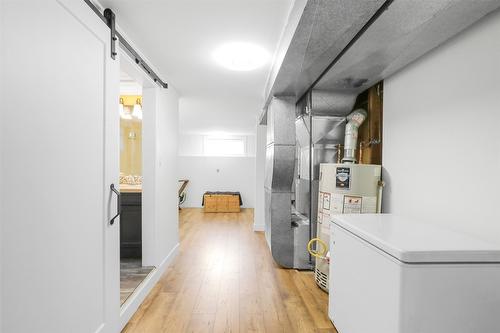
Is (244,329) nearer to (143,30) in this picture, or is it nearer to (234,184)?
(143,30)

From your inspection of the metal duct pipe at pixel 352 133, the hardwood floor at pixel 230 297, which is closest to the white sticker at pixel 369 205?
the metal duct pipe at pixel 352 133

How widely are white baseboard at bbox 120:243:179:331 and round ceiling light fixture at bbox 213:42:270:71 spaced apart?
2.18 m

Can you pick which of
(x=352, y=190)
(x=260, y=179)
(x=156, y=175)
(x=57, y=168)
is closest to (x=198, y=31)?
(x=57, y=168)

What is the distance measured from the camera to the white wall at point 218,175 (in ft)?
26.3

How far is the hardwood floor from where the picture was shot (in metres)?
2.01

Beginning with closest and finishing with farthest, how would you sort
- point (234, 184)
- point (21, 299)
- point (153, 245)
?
point (21, 299), point (153, 245), point (234, 184)

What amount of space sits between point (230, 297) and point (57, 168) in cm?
184

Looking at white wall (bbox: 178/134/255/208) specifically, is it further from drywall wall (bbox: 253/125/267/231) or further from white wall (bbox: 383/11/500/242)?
white wall (bbox: 383/11/500/242)

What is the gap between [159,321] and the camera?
2.04 m

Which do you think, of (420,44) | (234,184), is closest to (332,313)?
(420,44)

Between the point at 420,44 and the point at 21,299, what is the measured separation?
2514mm

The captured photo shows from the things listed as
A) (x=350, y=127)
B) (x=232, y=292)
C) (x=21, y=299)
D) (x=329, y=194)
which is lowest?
(x=232, y=292)

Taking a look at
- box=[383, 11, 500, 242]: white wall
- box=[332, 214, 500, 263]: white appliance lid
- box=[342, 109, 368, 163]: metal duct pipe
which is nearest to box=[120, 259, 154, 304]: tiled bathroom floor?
box=[332, 214, 500, 263]: white appliance lid

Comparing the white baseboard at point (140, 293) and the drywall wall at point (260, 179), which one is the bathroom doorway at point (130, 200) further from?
the drywall wall at point (260, 179)
